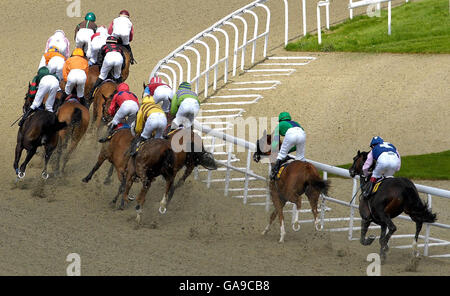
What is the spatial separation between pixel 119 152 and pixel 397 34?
965cm

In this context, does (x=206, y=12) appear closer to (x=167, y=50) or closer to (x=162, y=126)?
(x=167, y=50)

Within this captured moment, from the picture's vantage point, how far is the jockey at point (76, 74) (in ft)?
51.2

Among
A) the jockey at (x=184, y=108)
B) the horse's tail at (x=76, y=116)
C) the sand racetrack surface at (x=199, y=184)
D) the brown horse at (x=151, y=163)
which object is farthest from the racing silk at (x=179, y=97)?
the horse's tail at (x=76, y=116)

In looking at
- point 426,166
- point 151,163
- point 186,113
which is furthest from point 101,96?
point 426,166

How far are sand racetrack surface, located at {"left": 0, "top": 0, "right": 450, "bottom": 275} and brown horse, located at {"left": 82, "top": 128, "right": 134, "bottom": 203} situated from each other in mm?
414

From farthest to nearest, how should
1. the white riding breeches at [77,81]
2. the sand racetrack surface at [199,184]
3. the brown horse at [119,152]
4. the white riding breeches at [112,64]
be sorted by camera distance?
1. the white riding breeches at [112,64]
2. the white riding breeches at [77,81]
3. the brown horse at [119,152]
4. the sand racetrack surface at [199,184]

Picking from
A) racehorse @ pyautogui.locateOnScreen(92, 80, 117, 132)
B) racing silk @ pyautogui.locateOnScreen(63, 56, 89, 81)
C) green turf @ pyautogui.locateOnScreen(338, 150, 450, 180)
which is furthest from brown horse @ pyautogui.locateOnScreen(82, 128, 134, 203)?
green turf @ pyautogui.locateOnScreen(338, 150, 450, 180)

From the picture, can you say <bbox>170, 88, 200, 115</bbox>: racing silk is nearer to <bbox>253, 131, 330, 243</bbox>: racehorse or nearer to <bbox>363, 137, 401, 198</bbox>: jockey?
<bbox>253, 131, 330, 243</bbox>: racehorse

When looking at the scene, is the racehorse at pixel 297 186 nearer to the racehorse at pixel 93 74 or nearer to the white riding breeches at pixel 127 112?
the white riding breeches at pixel 127 112

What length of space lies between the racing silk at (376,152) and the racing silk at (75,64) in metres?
5.28

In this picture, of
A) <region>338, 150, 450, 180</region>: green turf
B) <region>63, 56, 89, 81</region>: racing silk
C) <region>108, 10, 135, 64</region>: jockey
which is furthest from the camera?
<region>108, 10, 135, 64</region>: jockey

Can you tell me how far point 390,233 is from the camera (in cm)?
1204

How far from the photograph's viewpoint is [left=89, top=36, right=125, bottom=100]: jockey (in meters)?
16.5

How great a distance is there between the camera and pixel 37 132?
14.6 meters
